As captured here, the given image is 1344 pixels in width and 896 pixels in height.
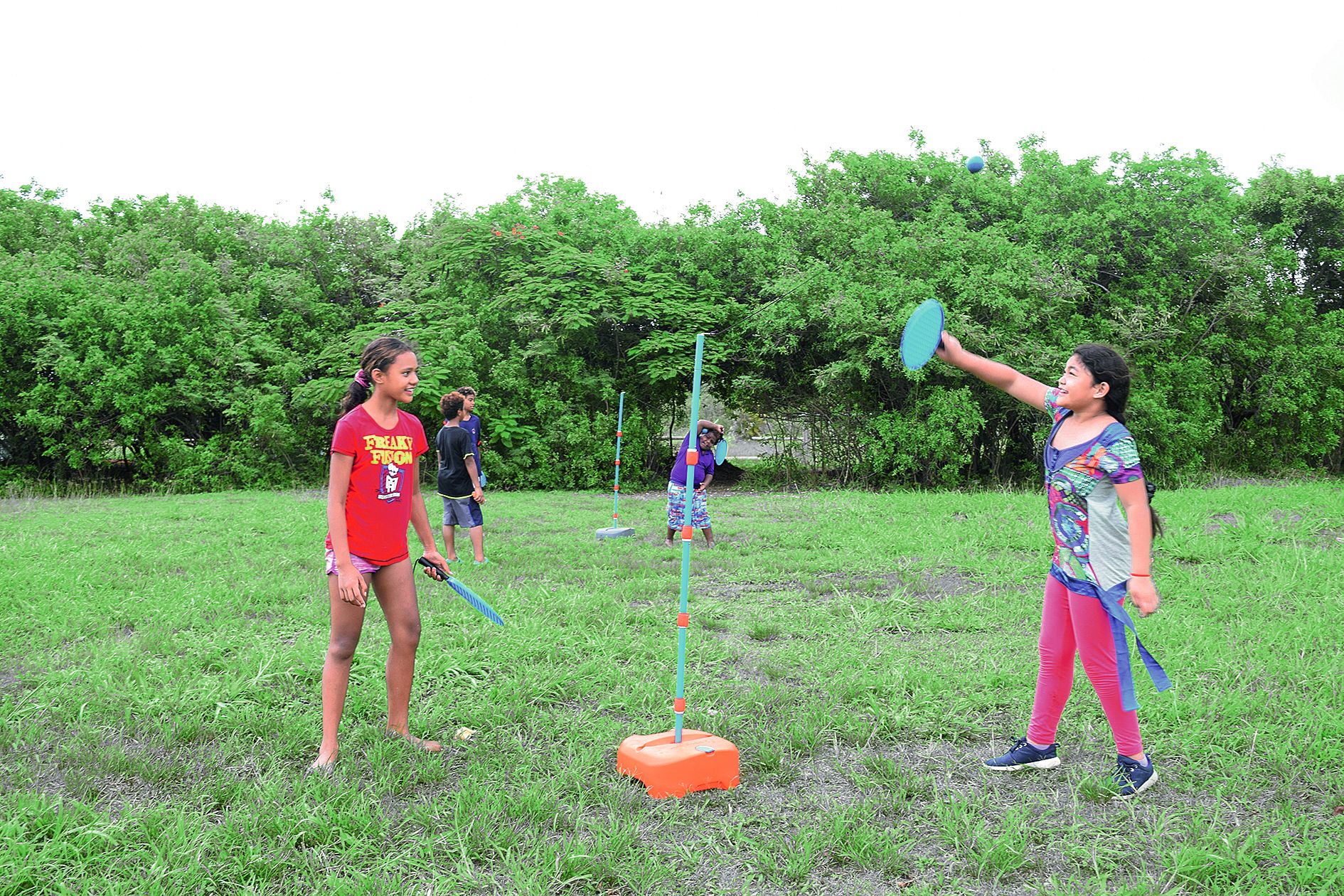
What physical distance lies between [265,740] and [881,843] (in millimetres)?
2609

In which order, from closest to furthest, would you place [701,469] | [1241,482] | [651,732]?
[651,732] → [701,469] → [1241,482]

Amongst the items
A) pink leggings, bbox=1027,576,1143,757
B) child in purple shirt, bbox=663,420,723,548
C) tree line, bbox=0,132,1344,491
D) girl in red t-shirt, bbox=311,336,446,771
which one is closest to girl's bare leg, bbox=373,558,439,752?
girl in red t-shirt, bbox=311,336,446,771

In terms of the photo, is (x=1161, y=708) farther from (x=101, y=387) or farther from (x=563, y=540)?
(x=101, y=387)

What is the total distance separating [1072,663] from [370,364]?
311cm

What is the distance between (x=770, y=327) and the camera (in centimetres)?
1545

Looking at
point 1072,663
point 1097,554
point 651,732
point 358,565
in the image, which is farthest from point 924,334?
point 358,565

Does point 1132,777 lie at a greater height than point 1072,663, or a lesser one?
lesser

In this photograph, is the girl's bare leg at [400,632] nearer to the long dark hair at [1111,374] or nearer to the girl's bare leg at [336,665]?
the girl's bare leg at [336,665]

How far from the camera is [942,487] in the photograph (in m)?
14.5

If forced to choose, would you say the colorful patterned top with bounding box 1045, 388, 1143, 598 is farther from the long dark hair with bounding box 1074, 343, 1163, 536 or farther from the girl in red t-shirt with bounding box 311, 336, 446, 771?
the girl in red t-shirt with bounding box 311, 336, 446, 771

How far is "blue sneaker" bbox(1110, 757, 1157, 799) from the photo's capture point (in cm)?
321

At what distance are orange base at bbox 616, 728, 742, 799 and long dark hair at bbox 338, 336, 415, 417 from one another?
1.83m

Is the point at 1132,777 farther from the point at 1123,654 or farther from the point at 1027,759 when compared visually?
the point at 1123,654

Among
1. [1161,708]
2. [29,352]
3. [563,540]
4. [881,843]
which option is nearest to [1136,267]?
[563,540]
